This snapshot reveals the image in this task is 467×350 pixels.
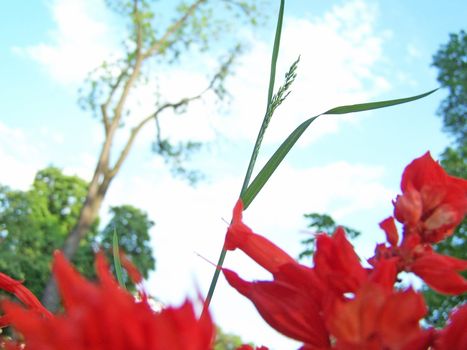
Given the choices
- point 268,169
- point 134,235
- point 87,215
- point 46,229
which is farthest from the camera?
point 46,229

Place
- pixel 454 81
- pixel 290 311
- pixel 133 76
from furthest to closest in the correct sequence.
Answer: pixel 133 76
pixel 454 81
pixel 290 311

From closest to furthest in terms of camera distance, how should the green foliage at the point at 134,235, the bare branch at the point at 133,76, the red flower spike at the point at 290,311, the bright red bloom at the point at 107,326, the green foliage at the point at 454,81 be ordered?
the bright red bloom at the point at 107,326, the red flower spike at the point at 290,311, the green foliage at the point at 454,81, the bare branch at the point at 133,76, the green foliage at the point at 134,235

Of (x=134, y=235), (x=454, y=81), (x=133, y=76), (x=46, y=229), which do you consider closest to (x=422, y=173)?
(x=454, y=81)

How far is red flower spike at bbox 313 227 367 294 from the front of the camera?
0.30 m

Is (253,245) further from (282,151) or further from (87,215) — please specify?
(87,215)

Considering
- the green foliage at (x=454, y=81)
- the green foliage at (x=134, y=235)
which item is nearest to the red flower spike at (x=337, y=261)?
the green foliage at (x=454, y=81)

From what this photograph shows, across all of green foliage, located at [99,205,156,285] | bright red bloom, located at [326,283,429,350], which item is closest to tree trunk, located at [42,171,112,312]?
green foliage, located at [99,205,156,285]

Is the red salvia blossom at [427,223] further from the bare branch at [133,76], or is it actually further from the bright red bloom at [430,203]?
the bare branch at [133,76]

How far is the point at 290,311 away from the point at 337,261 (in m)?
0.04

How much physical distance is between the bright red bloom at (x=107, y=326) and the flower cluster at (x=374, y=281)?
0.25ft

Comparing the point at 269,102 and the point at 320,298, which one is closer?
the point at 320,298

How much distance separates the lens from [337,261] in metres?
0.31

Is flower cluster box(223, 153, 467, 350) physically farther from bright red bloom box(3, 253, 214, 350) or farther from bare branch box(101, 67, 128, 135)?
bare branch box(101, 67, 128, 135)

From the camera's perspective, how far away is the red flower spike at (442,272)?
31 cm
